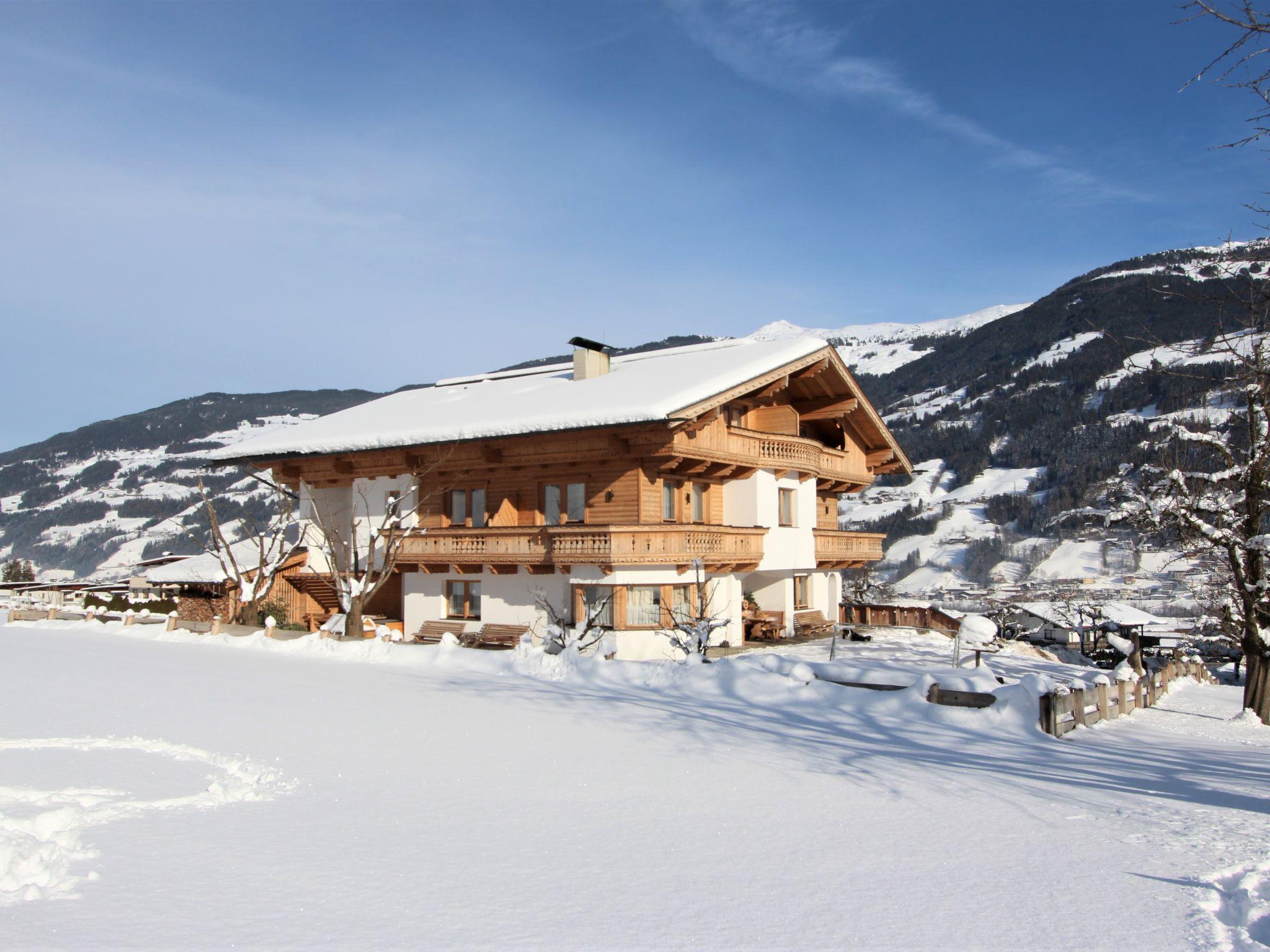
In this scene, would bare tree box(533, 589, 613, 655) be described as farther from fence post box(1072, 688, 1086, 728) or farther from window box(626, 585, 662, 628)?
fence post box(1072, 688, 1086, 728)

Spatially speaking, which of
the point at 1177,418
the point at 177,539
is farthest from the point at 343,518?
the point at 177,539

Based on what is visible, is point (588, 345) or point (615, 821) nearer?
point (615, 821)

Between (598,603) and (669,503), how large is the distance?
370cm

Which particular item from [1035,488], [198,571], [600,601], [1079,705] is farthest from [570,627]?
[1035,488]

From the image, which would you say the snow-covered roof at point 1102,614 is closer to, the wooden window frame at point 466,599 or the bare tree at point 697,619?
the bare tree at point 697,619

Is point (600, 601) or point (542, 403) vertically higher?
point (542, 403)

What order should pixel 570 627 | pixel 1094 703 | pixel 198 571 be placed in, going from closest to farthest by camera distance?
1. pixel 1094 703
2. pixel 570 627
3. pixel 198 571

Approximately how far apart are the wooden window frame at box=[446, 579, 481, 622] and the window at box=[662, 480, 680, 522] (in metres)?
6.42

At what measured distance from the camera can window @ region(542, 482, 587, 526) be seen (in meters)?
27.6

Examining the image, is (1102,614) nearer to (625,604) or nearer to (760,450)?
(760,450)

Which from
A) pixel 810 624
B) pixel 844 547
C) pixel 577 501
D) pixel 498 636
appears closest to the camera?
pixel 498 636

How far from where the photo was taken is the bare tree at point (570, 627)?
71.2ft

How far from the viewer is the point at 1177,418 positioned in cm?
2173

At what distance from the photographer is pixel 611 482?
26812 millimetres
